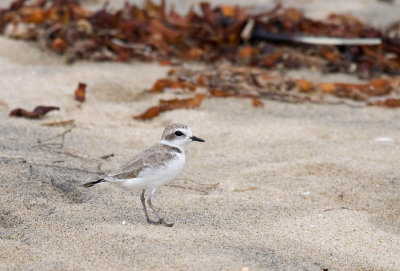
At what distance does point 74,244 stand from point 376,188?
245 cm

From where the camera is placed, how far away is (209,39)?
25.5 ft

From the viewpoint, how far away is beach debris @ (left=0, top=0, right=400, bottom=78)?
24.9 ft

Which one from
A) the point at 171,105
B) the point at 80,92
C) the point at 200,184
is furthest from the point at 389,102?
the point at 80,92

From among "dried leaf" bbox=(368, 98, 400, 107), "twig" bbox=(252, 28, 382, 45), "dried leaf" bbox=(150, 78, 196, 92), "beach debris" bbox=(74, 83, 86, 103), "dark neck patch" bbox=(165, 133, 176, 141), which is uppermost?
"twig" bbox=(252, 28, 382, 45)

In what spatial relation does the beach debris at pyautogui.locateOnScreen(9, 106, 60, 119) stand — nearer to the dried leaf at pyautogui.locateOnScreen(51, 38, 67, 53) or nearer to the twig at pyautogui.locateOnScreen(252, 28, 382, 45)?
the dried leaf at pyautogui.locateOnScreen(51, 38, 67, 53)

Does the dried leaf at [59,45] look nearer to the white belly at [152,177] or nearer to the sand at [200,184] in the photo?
the sand at [200,184]

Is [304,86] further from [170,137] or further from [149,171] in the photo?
[149,171]

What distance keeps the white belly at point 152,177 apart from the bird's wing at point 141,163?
1.1 inches

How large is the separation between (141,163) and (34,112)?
221cm

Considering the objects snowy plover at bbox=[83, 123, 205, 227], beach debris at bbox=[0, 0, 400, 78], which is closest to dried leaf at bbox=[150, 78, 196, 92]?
beach debris at bbox=[0, 0, 400, 78]

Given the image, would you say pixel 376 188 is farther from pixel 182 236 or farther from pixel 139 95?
pixel 139 95

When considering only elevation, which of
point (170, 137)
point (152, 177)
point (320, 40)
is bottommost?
point (152, 177)

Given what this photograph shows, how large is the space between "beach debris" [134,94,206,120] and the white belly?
7.05 ft

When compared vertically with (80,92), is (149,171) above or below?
above
